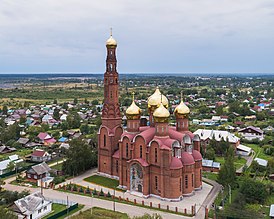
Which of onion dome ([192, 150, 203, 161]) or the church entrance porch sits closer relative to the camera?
the church entrance porch

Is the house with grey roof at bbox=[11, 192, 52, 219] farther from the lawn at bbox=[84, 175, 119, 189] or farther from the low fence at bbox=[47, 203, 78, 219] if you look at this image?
the lawn at bbox=[84, 175, 119, 189]

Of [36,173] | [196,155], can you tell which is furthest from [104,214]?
[36,173]

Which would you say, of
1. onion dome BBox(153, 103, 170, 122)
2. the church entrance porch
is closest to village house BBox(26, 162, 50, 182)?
the church entrance porch

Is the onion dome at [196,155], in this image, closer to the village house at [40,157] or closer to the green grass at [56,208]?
the green grass at [56,208]

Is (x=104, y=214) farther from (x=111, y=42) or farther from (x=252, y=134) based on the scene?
(x=252, y=134)

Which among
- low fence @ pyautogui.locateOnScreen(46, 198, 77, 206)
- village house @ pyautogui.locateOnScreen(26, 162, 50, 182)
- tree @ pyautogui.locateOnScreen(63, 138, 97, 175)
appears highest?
tree @ pyautogui.locateOnScreen(63, 138, 97, 175)

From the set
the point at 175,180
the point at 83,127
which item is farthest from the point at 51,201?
the point at 83,127

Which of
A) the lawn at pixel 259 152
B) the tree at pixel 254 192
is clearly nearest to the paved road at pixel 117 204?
the tree at pixel 254 192
